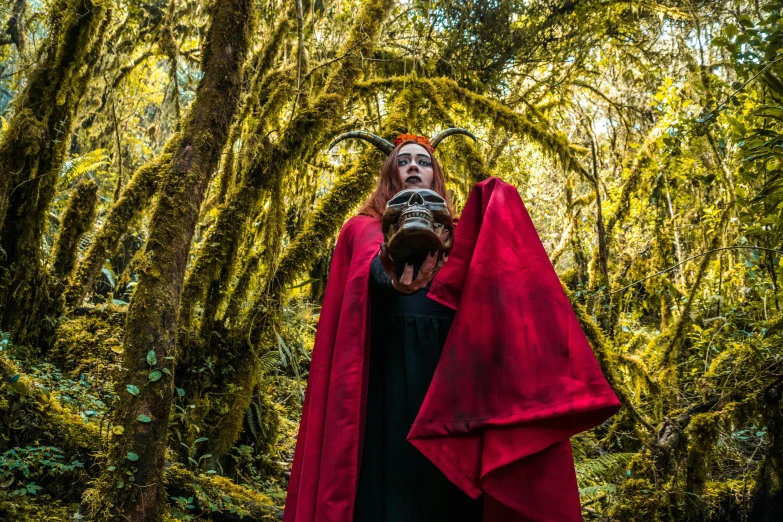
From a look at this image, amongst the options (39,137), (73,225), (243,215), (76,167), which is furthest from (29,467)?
(76,167)

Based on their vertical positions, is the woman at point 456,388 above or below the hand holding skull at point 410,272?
below

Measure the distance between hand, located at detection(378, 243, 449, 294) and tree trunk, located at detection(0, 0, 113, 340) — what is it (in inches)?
154

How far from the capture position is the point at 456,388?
1842 mm

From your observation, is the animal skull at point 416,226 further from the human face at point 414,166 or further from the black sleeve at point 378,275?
the human face at point 414,166

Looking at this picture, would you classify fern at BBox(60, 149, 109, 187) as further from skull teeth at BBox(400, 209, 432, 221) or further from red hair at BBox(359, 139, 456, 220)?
skull teeth at BBox(400, 209, 432, 221)

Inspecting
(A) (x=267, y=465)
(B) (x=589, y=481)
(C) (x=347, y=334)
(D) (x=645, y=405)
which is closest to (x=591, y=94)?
(D) (x=645, y=405)

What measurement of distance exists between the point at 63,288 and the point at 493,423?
4.78 meters

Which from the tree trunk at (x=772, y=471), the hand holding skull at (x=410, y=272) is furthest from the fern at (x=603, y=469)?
the hand holding skull at (x=410, y=272)

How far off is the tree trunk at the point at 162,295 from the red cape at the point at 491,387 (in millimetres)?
830

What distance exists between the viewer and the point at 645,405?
562 cm

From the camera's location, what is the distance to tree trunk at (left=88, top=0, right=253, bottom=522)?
8.13 ft

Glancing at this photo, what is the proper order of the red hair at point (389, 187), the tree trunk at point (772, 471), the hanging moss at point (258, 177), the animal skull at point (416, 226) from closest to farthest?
the animal skull at point (416, 226) → the red hair at point (389, 187) → the tree trunk at point (772, 471) → the hanging moss at point (258, 177)

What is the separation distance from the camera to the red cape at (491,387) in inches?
69.1

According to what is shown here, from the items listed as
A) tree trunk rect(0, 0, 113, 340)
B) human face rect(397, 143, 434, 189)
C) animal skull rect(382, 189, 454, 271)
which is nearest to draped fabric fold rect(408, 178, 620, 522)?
animal skull rect(382, 189, 454, 271)
